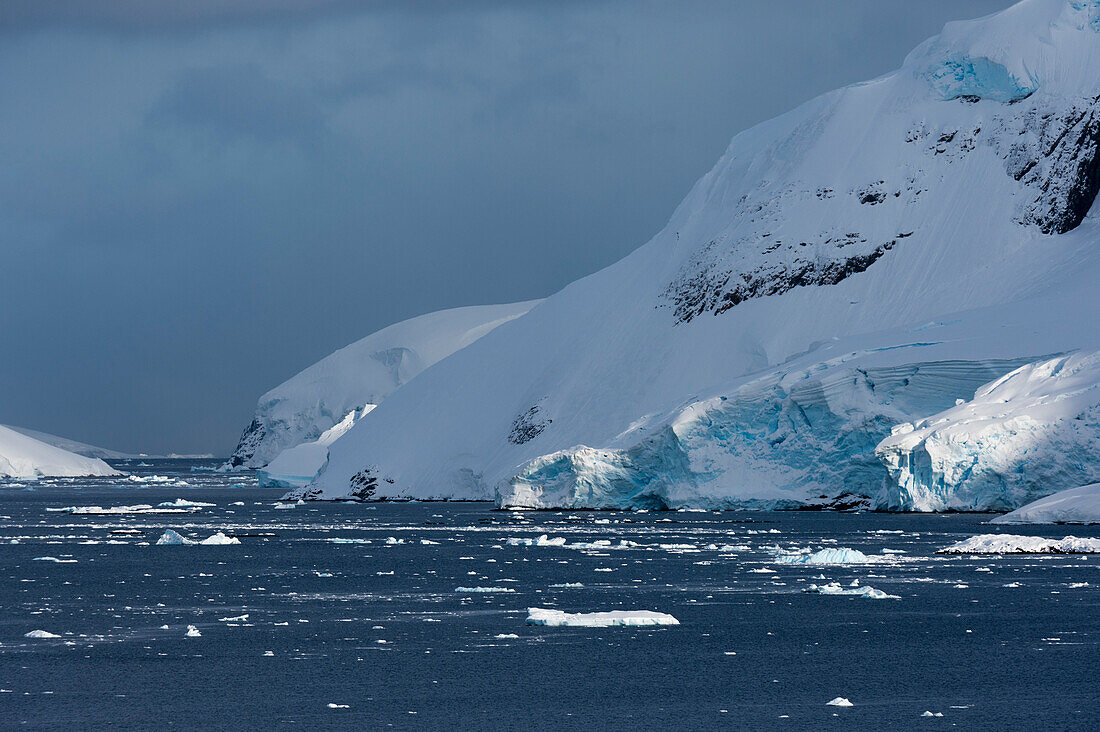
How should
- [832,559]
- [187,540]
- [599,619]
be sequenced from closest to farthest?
[599,619]
[832,559]
[187,540]

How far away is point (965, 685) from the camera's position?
44.1 feet

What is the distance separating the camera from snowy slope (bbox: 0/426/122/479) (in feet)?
372

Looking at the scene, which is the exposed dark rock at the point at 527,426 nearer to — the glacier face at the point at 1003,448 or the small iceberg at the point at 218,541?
the glacier face at the point at 1003,448

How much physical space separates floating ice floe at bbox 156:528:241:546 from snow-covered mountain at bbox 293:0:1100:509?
1032 inches

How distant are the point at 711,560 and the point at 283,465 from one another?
265ft

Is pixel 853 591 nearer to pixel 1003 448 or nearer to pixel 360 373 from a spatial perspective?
pixel 1003 448

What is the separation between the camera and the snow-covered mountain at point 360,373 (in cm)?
14988

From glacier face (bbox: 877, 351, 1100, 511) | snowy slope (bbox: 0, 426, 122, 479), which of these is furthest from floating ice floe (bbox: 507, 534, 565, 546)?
snowy slope (bbox: 0, 426, 122, 479)

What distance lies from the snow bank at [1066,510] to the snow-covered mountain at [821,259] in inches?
871

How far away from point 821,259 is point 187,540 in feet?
144

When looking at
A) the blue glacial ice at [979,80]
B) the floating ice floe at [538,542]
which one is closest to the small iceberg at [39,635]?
the floating ice floe at [538,542]

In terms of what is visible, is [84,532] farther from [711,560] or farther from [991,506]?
[991,506]

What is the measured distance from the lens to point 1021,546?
28516 mm

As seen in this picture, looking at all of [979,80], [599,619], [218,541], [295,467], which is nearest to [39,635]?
[599,619]
